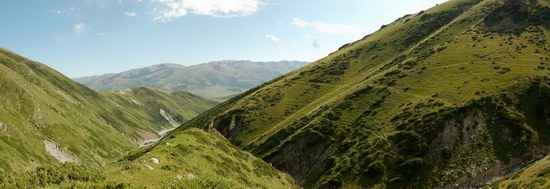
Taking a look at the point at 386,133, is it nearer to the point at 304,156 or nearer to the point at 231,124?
the point at 304,156

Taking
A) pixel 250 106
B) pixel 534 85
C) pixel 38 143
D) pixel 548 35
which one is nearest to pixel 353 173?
pixel 534 85

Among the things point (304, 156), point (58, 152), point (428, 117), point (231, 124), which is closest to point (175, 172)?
point (304, 156)

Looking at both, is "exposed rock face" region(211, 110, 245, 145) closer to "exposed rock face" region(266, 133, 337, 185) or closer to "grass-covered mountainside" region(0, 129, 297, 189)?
"exposed rock face" region(266, 133, 337, 185)

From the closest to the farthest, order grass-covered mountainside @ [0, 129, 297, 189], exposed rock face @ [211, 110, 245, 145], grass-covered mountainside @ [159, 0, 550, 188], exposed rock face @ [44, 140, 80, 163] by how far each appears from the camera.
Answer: grass-covered mountainside @ [0, 129, 297, 189], grass-covered mountainside @ [159, 0, 550, 188], exposed rock face @ [211, 110, 245, 145], exposed rock face @ [44, 140, 80, 163]

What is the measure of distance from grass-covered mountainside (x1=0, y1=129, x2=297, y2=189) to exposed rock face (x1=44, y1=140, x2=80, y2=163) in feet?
389

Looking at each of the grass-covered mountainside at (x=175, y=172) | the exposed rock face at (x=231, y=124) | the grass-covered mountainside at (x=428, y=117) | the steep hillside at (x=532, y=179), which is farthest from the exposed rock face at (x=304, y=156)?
the steep hillside at (x=532, y=179)

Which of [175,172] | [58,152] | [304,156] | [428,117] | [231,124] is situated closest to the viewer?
[175,172]

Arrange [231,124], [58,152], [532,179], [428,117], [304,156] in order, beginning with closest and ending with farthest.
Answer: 1. [532,179]
2. [428,117]
3. [304,156]
4. [231,124]
5. [58,152]

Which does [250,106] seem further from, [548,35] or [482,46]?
[548,35]

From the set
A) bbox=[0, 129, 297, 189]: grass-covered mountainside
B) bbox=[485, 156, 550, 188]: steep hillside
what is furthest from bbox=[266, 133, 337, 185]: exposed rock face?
bbox=[485, 156, 550, 188]: steep hillside

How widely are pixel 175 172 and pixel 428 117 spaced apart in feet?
234

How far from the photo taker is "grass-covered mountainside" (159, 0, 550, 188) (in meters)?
85.4

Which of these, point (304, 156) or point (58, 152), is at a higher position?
point (58, 152)

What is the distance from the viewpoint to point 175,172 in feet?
149
